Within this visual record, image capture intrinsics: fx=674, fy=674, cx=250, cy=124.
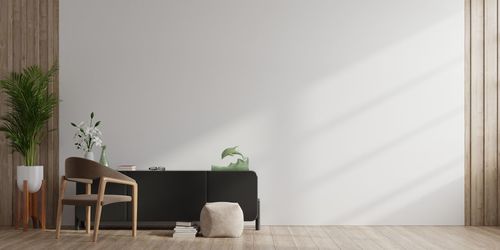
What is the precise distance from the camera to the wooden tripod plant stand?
6402mm

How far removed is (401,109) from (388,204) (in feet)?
3.19

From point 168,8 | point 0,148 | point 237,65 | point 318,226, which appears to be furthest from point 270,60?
point 0,148

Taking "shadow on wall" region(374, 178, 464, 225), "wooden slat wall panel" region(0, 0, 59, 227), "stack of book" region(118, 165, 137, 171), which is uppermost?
"wooden slat wall panel" region(0, 0, 59, 227)

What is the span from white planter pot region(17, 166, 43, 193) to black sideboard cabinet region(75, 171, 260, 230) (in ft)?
1.55

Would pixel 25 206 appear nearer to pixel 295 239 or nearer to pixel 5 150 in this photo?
pixel 5 150

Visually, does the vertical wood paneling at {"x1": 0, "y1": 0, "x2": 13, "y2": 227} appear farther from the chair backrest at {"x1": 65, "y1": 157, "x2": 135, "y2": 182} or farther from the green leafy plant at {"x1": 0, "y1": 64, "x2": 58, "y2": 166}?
the chair backrest at {"x1": 65, "y1": 157, "x2": 135, "y2": 182}

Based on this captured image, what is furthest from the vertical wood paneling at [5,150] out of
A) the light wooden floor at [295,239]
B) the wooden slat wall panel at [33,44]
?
the light wooden floor at [295,239]

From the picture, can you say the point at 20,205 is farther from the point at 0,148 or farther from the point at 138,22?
the point at 138,22

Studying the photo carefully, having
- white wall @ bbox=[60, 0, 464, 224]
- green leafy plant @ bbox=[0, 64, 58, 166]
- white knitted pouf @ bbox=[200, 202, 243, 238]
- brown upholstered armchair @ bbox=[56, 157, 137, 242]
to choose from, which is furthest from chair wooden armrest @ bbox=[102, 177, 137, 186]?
green leafy plant @ bbox=[0, 64, 58, 166]

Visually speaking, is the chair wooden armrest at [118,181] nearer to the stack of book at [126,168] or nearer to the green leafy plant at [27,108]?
the stack of book at [126,168]

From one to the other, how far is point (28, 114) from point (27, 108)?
0.20 feet

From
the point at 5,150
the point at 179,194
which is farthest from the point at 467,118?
the point at 5,150

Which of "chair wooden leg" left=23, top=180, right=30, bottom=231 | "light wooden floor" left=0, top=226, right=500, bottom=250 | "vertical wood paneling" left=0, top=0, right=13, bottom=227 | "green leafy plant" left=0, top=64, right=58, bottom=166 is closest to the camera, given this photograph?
"light wooden floor" left=0, top=226, right=500, bottom=250

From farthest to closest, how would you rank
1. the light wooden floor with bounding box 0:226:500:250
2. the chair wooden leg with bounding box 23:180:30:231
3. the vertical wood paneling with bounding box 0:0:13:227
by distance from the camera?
the vertical wood paneling with bounding box 0:0:13:227
the chair wooden leg with bounding box 23:180:30:231
the light wooden floor with bounding box 0:226:500:250
